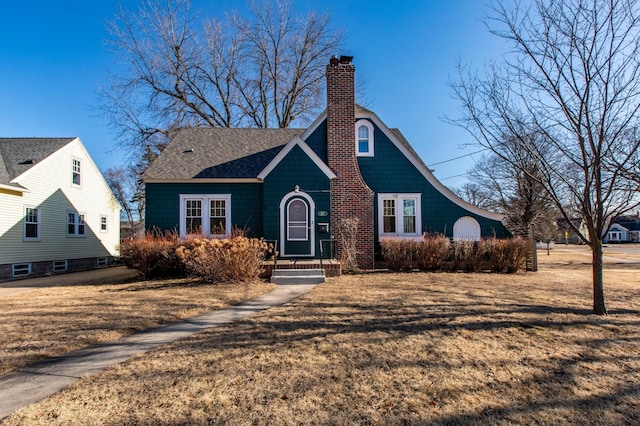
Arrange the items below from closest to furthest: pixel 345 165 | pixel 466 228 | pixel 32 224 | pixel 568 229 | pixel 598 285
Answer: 1. pixel 598 285
2. pixel 345 165
3. pixel 466 228
4. pixel 32 224
5. pixel 568 229

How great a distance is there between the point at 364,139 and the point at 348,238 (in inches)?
184

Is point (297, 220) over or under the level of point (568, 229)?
over

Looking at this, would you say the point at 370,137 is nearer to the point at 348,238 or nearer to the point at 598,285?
the point at 348,238

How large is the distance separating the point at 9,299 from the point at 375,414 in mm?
10317

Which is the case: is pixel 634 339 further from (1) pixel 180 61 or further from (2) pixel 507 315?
(1) pixel 180 61

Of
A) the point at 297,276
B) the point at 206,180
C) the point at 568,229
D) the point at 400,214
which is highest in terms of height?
the point at 206,180

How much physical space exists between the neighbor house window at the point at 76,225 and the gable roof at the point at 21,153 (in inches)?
125

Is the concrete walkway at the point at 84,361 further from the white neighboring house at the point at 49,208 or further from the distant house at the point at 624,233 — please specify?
the distant house at the point at 624,233

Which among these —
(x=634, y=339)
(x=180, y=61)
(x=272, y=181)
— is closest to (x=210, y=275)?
(x=272, y=181)

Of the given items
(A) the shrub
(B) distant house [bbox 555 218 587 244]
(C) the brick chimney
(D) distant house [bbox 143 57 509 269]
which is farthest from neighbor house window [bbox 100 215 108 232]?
(B) distant house [bbox 555 218 587 244]

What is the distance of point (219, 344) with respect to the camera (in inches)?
189

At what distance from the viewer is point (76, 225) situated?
63.6 feet

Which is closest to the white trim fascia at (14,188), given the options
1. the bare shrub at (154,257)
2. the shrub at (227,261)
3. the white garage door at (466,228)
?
the bare shrub at (154,257)

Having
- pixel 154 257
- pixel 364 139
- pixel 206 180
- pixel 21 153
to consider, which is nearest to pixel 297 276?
pixel 154 257
